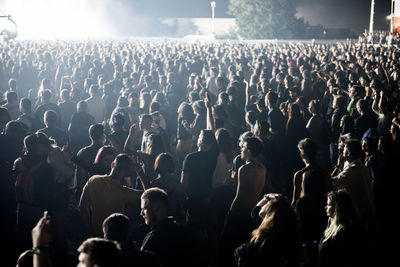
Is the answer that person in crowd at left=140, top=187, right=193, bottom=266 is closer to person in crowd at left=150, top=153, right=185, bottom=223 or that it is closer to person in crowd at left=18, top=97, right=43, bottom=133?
person in crowd at left=150, top=153, right=185, bottom=223

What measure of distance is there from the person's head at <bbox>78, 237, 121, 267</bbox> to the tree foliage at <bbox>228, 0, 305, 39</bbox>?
66800mm

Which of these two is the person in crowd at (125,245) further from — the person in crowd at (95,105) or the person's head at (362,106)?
the person in crowd at (95,105)

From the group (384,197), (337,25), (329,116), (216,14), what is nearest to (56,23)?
(216,14)

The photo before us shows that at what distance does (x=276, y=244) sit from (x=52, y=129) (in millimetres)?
5309

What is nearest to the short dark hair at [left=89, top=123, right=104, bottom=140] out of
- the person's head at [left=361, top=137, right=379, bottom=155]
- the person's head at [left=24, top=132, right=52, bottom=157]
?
the person's head at [left=24, top=132, right=52, bottom=157]

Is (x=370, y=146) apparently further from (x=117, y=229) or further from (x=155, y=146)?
(x=117, y=229)

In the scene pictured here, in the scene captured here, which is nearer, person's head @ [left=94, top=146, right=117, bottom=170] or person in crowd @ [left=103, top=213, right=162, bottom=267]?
person in crowd @ [left=103, top=213, right=162, bottom=267]

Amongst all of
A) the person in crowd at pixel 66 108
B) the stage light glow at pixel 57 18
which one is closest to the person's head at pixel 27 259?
the person in crowd at pixel 66 108

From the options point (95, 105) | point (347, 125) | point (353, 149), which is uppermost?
point (95, 105)

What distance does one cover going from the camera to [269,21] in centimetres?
6869

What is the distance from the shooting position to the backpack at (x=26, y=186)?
235 inches

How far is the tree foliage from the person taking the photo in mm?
67938

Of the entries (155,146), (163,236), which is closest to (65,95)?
(155,146)

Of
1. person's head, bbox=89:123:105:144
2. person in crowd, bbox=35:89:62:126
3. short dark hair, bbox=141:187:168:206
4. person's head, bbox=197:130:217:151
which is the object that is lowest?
short dark hair, bbox=141:187:168:206
